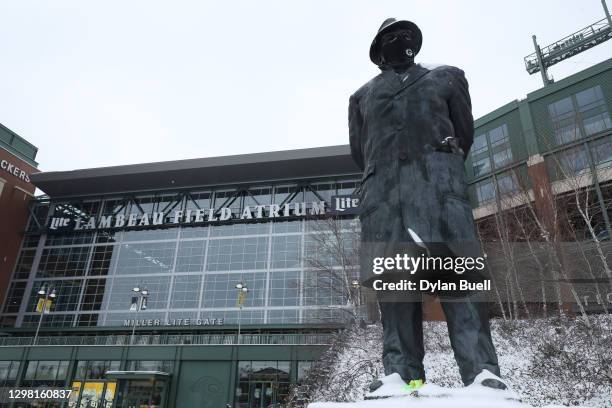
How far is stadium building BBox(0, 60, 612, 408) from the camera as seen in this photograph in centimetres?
3112

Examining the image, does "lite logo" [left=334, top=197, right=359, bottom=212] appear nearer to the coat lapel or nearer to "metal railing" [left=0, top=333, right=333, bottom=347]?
"metal railing" [left=0, top=333, right=333, bottom=347]

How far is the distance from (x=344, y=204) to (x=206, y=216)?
48.6 feet

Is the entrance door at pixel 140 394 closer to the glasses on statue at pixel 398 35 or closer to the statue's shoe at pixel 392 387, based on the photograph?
the statue's shoe at pixel 392 387

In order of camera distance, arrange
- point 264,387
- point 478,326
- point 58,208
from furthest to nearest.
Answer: point 58,208 → point 264,387 → point 478,326

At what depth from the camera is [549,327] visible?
61.2 feet

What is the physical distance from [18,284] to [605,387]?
181ft

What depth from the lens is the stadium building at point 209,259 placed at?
31125 mm

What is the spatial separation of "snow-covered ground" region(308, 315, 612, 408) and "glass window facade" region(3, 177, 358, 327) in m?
21.6

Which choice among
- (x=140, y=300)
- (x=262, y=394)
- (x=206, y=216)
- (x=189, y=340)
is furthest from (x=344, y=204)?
(x=140, y=300)

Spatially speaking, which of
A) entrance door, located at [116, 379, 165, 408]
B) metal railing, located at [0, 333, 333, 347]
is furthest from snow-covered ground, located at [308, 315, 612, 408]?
entrance door, located at [116, 379, 165, 408]

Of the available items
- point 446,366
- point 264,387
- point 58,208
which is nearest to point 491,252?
point 446,366

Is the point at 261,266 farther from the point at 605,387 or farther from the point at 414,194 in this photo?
the point at 414,194

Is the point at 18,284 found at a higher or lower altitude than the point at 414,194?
higher

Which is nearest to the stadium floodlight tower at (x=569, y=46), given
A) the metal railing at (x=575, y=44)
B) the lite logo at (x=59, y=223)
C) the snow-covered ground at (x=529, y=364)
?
the metal railing at (x=575, y=44)
